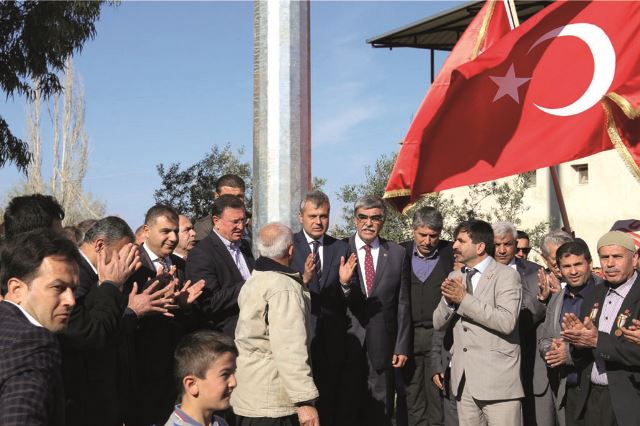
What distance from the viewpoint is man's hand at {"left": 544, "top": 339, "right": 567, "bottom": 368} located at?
6516 mm

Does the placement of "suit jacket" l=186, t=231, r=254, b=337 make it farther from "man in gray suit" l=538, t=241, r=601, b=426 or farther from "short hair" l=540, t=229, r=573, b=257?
"short hair" l=540, t=229, r=573, b=257

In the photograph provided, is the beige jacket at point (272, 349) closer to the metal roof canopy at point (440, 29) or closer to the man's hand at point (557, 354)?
the man's hand at point (557, 354)

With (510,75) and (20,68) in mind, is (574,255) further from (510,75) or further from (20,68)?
(20,68)

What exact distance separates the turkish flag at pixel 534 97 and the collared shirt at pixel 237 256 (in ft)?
5.48

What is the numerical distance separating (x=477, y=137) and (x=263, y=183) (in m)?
2.30

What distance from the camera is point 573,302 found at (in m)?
6.73

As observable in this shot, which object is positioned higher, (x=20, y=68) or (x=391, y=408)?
(x=20, y=68)

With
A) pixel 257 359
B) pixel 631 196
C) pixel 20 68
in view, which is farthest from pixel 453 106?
pixel 631 196

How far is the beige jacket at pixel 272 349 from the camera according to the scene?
5.13 m

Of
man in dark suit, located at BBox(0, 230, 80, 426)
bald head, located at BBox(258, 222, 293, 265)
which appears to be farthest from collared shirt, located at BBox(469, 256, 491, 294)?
man in dark suit, located at BBox(0, 230, 80, 426)

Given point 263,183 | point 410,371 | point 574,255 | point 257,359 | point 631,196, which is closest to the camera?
point 257,359

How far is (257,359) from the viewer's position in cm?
528


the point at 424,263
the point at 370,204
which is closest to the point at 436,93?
the point at 370,204

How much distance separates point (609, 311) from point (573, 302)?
0.72 meters
